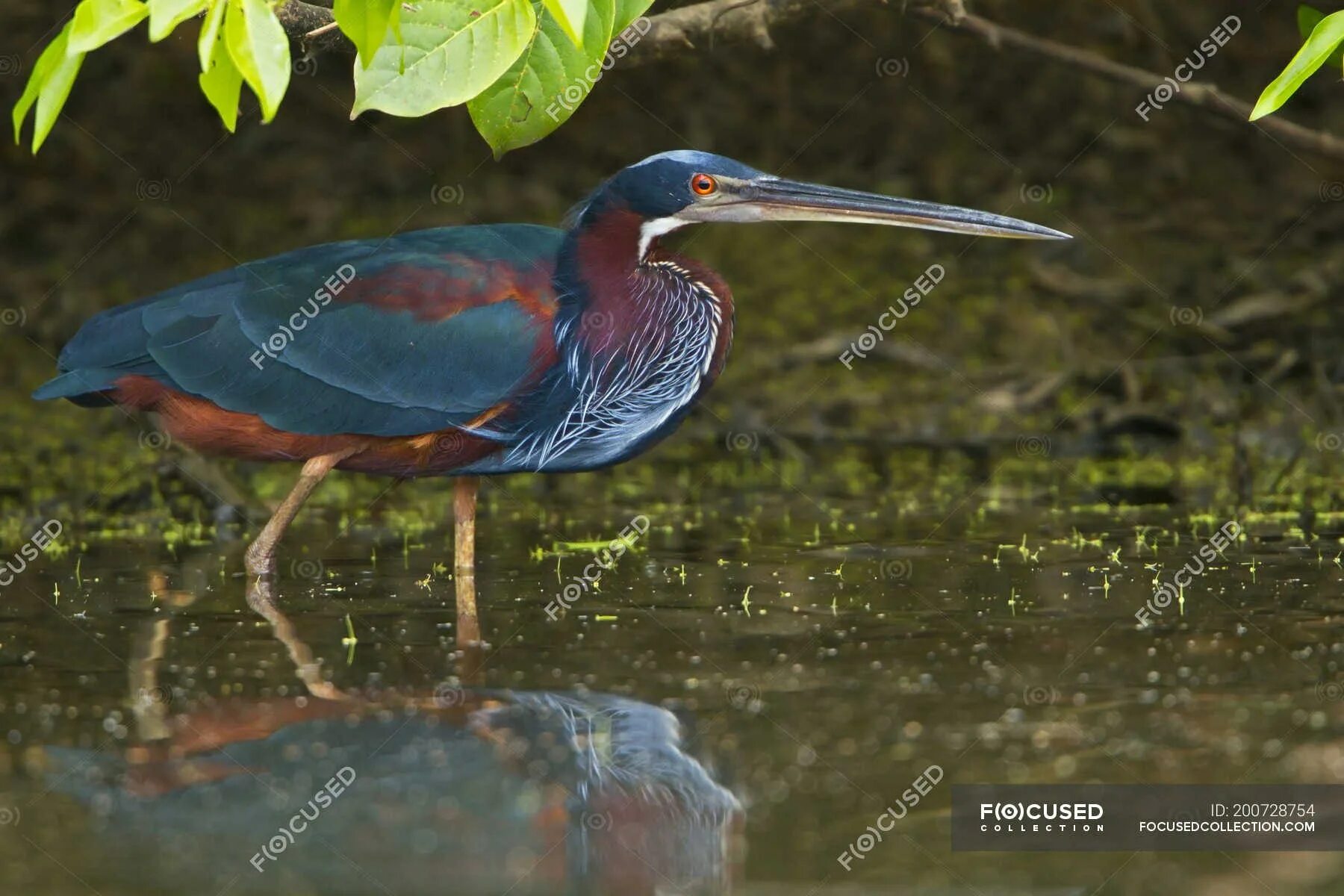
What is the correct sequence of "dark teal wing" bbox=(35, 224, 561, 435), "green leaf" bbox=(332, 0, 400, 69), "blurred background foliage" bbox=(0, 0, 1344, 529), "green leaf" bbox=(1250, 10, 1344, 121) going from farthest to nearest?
"blurred background foliage" bbox=(0, 0, 1344, 529)
"dark teal wing" bbox=(35, 224, 561, 435)
"green leaf" bbox=(1250, 10, 1344, 121)
"green leaf" bbox=(332, 0, 400, 69)

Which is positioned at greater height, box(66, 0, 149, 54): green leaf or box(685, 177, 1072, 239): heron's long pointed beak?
box(685, 177, 1072, 239): heron's long pointed beak

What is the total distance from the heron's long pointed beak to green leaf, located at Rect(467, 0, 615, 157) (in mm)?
2498

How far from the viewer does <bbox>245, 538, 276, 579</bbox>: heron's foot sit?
6.20 meters

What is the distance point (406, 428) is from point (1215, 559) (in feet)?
8.50

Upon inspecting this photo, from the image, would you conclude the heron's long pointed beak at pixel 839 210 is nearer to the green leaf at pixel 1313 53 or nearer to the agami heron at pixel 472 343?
the agami heron at pixel 472 343

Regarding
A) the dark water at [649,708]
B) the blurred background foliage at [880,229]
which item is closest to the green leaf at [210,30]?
the dark water at [649,708]

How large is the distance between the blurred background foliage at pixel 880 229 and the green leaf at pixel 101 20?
475 centimetres

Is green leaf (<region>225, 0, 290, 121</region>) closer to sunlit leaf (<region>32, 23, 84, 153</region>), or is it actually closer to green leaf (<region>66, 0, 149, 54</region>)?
green leaf (<region>66, 0, 149, 54</region>)

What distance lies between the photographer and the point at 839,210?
614 centimetres

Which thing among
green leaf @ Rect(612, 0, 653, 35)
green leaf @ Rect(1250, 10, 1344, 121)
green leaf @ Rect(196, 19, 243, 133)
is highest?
green leaf @ Rect(1250, 10, 1344, 121)

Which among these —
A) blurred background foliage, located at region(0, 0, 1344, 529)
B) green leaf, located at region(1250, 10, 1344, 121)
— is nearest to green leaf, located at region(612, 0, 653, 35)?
green leaf, located at region(1250, 10, 1344, 121)

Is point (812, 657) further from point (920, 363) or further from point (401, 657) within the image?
point (920, 363)

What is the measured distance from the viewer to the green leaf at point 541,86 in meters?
3.49

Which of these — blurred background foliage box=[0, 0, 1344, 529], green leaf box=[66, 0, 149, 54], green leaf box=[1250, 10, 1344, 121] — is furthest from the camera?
blurred background foliage box=[0, 0, 1344, 529]
